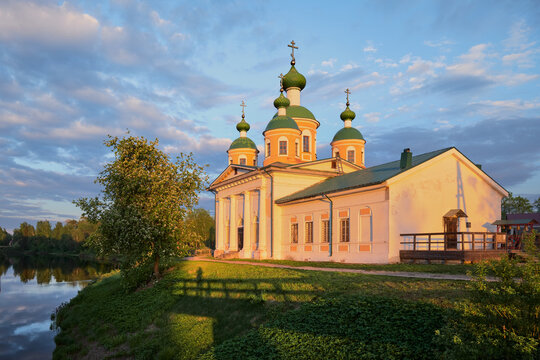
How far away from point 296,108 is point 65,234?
70665 millimetres

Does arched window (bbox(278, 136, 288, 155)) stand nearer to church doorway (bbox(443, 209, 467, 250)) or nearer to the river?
church doorway (bbox(443, 209, 467, 250))

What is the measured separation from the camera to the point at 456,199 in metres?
21.5

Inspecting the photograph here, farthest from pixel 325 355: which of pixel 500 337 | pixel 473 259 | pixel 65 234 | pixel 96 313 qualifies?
pixel 65 234

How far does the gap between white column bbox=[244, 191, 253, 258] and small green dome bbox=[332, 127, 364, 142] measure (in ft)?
38.4

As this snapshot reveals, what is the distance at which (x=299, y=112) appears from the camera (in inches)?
1358

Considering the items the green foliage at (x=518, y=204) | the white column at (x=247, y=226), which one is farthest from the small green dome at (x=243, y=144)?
the green foliage at (x=518, y=204)

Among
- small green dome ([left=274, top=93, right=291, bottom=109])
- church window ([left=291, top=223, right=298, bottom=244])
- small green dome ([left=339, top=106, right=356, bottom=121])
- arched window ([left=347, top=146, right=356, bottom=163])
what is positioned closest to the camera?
church window ([left=291, top=223, right=298, bottom=244])

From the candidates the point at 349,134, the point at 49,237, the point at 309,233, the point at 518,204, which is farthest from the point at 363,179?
the point at 49,237

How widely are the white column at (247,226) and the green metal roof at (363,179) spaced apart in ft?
A: 10.9

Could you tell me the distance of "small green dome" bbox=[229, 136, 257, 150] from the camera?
39.8 meters

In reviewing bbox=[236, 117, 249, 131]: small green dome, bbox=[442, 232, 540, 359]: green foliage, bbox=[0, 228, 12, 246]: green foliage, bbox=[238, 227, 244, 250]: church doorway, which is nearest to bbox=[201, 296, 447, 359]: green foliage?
bbox=[442, 232, 540, 359]: green foliage

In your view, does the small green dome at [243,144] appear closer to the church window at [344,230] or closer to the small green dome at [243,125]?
the small green dome at [243,125]

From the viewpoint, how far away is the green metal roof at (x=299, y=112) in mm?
34375

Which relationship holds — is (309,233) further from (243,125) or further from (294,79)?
(243,125)
